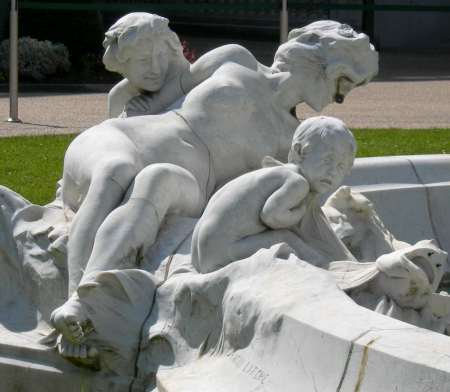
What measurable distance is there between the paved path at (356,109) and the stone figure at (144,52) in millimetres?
6438

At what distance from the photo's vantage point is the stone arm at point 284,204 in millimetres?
5402

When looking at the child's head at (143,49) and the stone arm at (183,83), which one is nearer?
the child's head at (143,49)

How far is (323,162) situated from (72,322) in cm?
103

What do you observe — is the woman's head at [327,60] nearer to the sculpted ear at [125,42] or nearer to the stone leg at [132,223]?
the sculpted ear at [125,42]

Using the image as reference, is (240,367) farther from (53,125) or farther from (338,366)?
(53,125)

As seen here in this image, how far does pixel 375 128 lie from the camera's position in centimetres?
1329

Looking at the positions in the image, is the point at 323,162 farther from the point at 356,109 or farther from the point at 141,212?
the point at 356,109

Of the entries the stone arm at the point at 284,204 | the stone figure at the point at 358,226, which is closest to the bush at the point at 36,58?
the stone figure at the point at 358,226

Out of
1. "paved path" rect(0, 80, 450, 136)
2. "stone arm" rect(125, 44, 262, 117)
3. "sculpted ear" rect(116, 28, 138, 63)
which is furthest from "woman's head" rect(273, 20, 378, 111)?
"paved path" rect(0, 80, 450, 136)

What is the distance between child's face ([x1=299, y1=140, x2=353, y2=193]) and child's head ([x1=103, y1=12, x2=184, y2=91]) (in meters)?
1.17

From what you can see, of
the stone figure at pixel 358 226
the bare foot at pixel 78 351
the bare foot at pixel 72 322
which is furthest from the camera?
the stone figure at pixel 358 226

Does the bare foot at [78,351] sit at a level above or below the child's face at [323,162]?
below

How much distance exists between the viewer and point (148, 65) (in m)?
6.43

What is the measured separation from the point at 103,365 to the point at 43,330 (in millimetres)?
481
